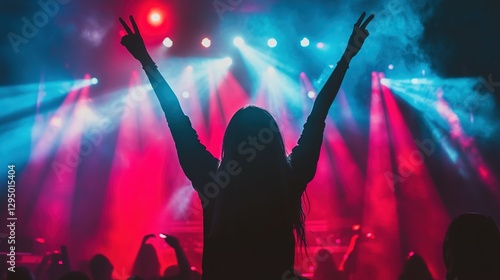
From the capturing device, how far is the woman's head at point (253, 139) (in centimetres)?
158

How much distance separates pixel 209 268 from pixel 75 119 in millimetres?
12943

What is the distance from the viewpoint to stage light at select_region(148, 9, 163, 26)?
11555mm

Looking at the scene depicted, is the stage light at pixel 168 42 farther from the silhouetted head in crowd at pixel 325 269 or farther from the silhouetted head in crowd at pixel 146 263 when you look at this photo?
the silhouetted head in crowd at pixel 325 269

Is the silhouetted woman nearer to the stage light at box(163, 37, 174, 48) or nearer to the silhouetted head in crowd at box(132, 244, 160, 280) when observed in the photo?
the silhouetted head in crowd at box(132, 244, 160, 280)

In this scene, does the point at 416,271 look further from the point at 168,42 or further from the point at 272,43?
the point at 168,42

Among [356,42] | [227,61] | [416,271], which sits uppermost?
[227,61]

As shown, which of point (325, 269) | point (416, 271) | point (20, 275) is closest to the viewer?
point (20, 275)

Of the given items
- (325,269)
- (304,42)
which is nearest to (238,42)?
(304,42)

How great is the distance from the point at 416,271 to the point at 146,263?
3.48m

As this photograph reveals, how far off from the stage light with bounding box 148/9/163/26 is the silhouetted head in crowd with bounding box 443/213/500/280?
10.6m
